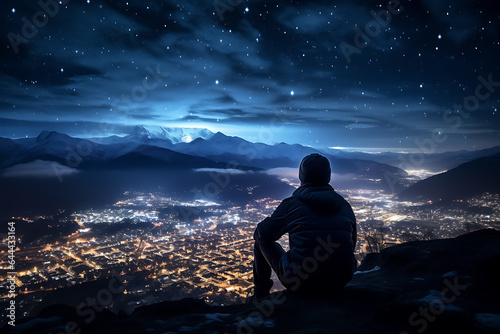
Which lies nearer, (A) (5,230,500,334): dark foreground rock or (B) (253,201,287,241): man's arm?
(A) (5,230,500,334): dark foreground rock

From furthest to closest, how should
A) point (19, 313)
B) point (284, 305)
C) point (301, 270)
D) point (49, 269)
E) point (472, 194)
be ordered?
point (472, 194), point (49, 269), point (19, 313), point (284, 305), point (301, 270)

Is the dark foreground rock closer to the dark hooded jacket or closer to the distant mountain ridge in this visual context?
the dark hooded jacket

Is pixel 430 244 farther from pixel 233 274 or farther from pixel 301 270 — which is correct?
pixel 233 274

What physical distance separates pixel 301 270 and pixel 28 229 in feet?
531

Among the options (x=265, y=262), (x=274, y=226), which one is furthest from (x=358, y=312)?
(x=274, y=226)

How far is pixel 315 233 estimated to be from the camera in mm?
3074

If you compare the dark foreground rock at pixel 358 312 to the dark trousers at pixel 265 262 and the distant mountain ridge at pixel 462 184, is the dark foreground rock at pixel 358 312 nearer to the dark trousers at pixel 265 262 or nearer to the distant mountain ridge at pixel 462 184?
the dark trousers at pixel 265 262

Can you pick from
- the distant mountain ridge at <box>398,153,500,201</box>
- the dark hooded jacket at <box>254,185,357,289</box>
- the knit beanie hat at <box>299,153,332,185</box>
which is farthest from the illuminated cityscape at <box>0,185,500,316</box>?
the knit beanie hat at <box>299,153,332,185</box>

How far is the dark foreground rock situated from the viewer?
2756 mm

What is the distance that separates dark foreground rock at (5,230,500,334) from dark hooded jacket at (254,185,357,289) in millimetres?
503

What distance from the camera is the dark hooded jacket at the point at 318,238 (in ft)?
10.1

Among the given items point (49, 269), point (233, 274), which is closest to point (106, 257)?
point (49, 269)

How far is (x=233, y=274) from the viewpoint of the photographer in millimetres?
53188

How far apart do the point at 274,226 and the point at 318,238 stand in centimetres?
76
